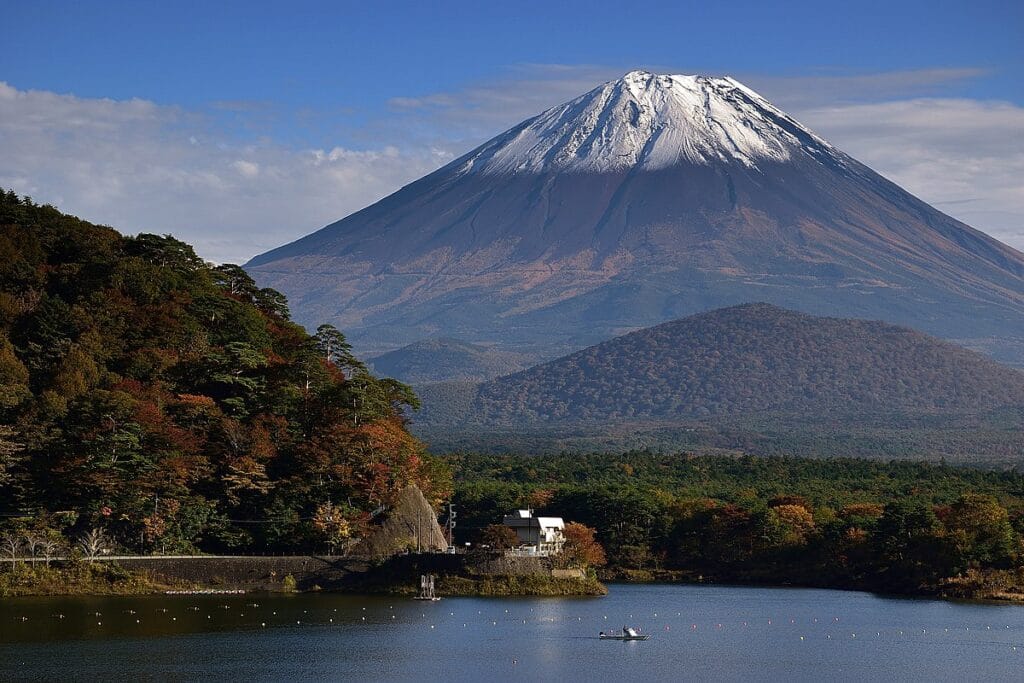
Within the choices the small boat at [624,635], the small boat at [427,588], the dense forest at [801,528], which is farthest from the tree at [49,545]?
the dense forest at [801,528]

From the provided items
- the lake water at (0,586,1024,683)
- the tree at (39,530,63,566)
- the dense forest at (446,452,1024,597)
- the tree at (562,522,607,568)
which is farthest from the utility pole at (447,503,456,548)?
the tree at (39,530,63,566)

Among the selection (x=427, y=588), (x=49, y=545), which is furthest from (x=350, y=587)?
(x=49, y=545)

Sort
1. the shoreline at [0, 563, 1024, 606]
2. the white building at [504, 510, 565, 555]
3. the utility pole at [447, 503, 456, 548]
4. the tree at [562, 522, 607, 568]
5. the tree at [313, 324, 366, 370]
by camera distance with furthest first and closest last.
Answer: the tree at [313, 324, 366, 370], the tree at [562, 522, 607, 568], the utility pole at [447, 503, 456, 548], the white building at [504, 510, 565, 555], the shoreline at [0, 563, 1024, 606]

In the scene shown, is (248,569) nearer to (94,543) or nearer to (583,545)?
(94,543)

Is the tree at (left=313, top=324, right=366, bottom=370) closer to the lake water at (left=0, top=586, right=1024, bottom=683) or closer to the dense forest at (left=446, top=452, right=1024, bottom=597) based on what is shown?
the dense forest at (left=446, top=452, right=1024, bottom=597)

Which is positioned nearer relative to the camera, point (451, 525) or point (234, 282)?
point (451, 525)

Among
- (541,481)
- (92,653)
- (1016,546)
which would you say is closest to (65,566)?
(92,653)
